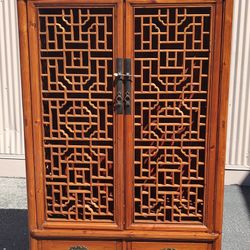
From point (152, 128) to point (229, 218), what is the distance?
5.33 feet

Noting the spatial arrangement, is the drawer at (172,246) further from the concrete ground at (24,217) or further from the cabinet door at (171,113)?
the concrete ground at (24,217)

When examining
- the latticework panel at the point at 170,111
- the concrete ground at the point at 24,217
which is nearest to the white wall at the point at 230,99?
the concrete ground at the point at 24,217

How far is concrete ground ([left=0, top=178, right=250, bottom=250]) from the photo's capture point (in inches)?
130

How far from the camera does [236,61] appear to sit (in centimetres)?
416

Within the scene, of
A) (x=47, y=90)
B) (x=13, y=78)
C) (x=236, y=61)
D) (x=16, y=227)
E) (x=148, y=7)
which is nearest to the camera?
(x=148, y=7)

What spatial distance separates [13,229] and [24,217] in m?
0.25

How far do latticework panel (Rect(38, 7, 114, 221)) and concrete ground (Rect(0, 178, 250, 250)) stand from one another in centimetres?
91

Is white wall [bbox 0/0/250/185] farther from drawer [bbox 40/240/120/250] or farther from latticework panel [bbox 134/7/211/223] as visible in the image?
drawer [bbox 40/240/120/250]

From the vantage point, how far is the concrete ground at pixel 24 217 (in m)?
3.29

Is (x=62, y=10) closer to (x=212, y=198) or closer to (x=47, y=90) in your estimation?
(x=47, y=90)

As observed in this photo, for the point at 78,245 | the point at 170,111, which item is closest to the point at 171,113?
the point at 170,111

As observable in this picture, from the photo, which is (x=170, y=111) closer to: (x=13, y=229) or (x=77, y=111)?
(x=77, y=111)

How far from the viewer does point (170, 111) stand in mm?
2467

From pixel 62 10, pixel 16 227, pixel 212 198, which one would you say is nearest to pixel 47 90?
pixel 62 10
